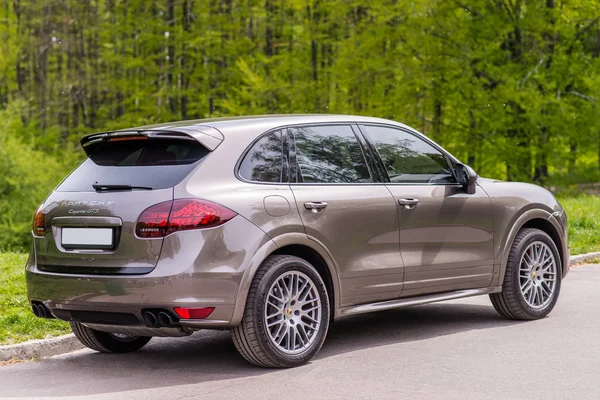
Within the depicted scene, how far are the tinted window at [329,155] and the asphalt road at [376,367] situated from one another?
4.28 feet

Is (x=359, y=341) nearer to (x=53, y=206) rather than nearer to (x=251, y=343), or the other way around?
(x=251, y=343)

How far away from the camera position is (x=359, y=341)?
293 inches

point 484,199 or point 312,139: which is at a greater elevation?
point 312,139

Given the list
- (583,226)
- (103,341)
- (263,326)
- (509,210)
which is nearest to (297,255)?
(263,326)

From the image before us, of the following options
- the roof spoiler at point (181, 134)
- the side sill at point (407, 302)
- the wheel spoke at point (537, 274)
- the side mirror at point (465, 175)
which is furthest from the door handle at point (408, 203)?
the roof spoiler at point (181, 134)

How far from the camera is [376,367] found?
6.36 m

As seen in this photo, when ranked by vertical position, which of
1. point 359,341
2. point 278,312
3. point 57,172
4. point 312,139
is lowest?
point 57,172

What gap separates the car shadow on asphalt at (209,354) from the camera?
20.3 ft

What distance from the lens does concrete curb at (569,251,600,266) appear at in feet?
41.0

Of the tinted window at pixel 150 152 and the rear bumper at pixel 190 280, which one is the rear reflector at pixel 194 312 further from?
the tinted window at pixel 150 152

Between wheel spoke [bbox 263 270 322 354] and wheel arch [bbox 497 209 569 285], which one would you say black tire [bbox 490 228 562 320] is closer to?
wheel arch [bbox 497 209 569 285]

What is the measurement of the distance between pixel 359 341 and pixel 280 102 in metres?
26.9

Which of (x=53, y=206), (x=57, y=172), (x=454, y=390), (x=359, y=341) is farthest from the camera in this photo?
(x=57, y=172)

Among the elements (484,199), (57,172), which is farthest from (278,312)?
(57,172)
